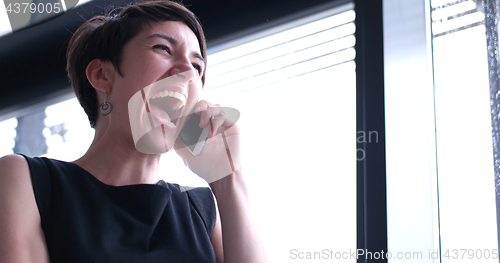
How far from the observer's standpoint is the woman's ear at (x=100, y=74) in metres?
1.04

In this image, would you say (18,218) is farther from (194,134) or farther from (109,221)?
(194,134)

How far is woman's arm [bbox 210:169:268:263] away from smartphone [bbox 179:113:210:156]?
93mm

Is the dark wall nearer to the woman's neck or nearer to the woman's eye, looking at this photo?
the woman's eye

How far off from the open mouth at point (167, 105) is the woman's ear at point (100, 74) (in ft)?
0.44

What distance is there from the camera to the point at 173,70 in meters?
0.99

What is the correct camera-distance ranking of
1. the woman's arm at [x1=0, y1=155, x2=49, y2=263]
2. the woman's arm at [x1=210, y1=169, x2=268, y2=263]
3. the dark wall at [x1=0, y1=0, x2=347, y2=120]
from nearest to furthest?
the woman's arm at [x1=0, y1=155, x2=49, y2=263]
the woman's arm at [x1=210, y1=169, x2=268, y2=263]
the dark wall at [x1=0, y1=0, x2=347, y2=120]

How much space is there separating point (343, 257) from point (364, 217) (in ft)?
0.38

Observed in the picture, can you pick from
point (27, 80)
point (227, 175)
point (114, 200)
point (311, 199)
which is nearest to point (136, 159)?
point (114, 200)

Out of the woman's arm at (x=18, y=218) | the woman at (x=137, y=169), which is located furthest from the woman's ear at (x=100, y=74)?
the woman's arm at (x=18, y=218)

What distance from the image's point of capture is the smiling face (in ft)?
3.23

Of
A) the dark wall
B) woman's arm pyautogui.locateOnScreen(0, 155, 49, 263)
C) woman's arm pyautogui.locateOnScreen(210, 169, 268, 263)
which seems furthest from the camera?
the dark wall

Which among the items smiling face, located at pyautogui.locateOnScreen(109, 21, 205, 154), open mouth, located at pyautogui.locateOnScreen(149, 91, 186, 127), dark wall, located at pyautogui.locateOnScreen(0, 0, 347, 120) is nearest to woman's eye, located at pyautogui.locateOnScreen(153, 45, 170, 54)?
smiling face, located at pyautogui.locateOnScreen(109, 21, 205, 154)

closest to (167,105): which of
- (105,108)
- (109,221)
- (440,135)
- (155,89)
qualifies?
(155,89)

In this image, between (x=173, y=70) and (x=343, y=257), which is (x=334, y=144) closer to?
(x=343, y=257)
